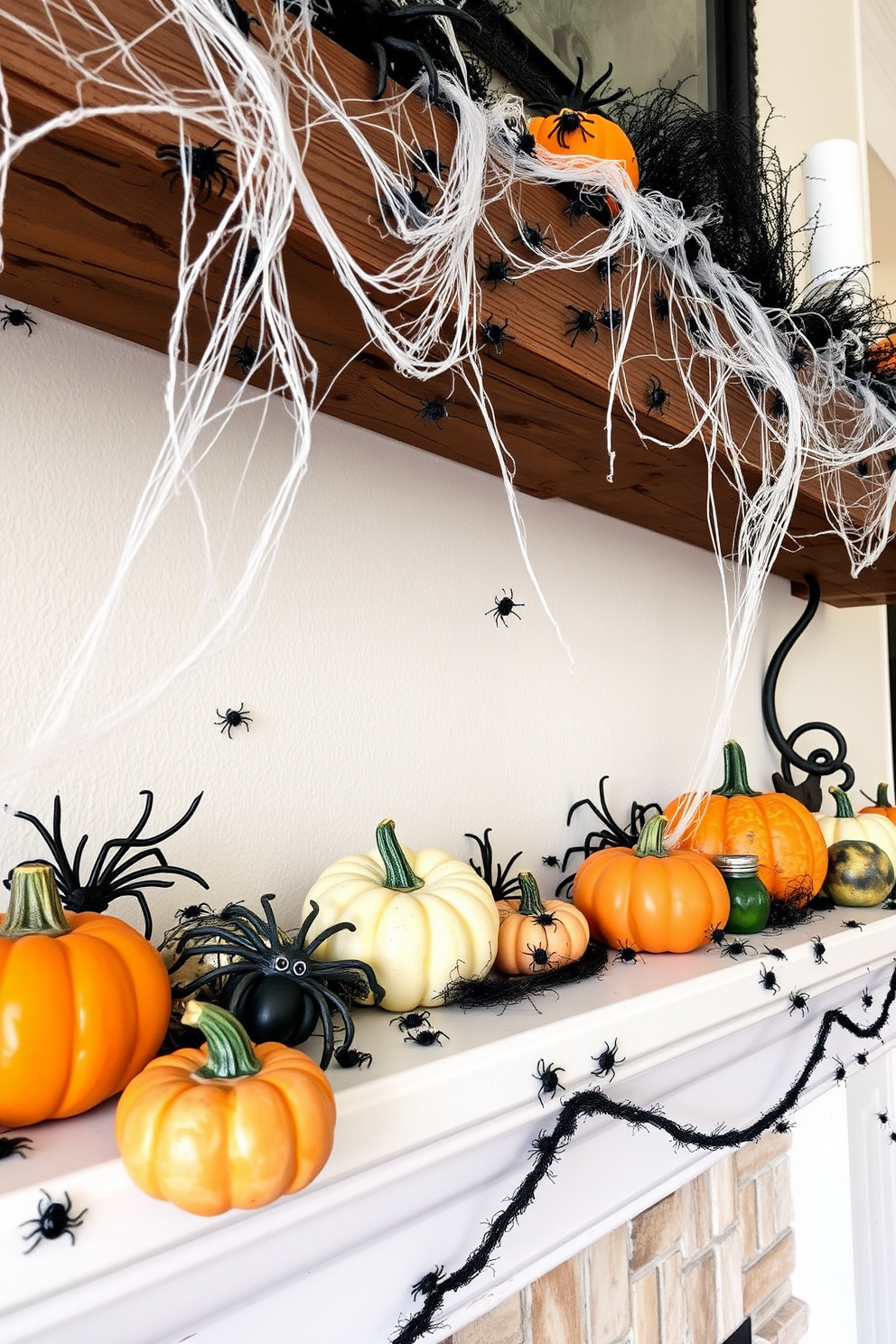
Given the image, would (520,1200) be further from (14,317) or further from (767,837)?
(14,317)

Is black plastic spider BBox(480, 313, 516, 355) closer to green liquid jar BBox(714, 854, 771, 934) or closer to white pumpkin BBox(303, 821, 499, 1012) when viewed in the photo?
white pumpkin BBox(303, 821, 499, 1012)

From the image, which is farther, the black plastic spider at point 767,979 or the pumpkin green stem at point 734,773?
the pumpkin green stem at point 734,773

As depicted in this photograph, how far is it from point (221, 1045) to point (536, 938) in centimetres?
32

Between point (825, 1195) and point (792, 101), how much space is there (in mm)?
1874

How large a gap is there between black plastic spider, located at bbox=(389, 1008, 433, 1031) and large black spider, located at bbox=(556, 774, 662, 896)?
37 centimetres

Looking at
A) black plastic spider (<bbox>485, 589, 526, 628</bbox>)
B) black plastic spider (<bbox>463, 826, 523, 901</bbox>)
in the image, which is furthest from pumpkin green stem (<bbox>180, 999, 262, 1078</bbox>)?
black plastic spider (<bbox>485, 589, 526, 628</bbox>)

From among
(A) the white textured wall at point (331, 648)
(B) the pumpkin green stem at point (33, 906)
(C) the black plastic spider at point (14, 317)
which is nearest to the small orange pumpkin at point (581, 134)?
(A) the white textured wall at point (331, 648)

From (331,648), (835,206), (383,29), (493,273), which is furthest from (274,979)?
(835,206)

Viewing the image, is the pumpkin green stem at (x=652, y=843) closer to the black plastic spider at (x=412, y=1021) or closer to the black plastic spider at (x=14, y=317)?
the black plastic spider at (x=412, y=1021)

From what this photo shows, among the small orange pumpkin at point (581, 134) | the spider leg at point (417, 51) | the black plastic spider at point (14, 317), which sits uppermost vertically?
the small orange pumpkin at point (581, 134)

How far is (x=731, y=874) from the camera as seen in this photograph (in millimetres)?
871

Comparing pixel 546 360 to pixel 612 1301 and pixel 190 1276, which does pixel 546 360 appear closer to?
pixel 190 1276

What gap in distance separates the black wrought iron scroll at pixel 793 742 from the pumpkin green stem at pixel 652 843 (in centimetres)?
55

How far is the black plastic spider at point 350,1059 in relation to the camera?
1.69 ft
